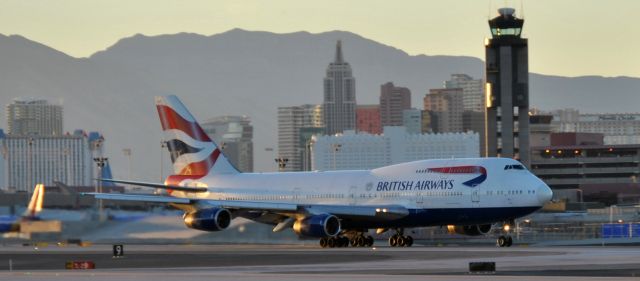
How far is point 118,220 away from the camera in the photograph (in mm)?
82438

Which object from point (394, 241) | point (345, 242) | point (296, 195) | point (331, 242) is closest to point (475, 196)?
point (394, 241)

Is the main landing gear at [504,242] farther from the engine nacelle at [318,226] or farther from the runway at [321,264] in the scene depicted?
the engine nacelle at [318,226]

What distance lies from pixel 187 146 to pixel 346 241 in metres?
16.0

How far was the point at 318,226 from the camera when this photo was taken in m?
82.2

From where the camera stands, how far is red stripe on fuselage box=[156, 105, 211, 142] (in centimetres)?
9594

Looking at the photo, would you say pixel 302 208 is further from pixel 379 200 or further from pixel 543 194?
pixel 543 194

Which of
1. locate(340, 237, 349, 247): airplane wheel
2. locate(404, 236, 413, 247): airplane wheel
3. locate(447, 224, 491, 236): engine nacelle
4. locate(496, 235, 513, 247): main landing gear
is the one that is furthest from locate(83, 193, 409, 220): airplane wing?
locate(496, 235, 513, 247): main landing gear

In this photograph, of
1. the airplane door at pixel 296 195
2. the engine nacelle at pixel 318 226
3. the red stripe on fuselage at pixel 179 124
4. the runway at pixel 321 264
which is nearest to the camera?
the runway at pixel 321 264

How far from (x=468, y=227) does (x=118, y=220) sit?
1949cm

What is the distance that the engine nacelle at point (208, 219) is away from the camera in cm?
8312

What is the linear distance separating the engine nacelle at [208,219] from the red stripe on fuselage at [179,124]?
41.7 ft

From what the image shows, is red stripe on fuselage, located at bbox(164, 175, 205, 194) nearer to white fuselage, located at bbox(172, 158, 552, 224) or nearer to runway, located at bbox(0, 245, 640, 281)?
white fuselage, located at bbox(172, 158, 552, 224)

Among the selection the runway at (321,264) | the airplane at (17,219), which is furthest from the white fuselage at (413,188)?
the airplane at (17,219)

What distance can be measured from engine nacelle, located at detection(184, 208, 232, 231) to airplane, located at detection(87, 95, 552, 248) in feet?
0.18
